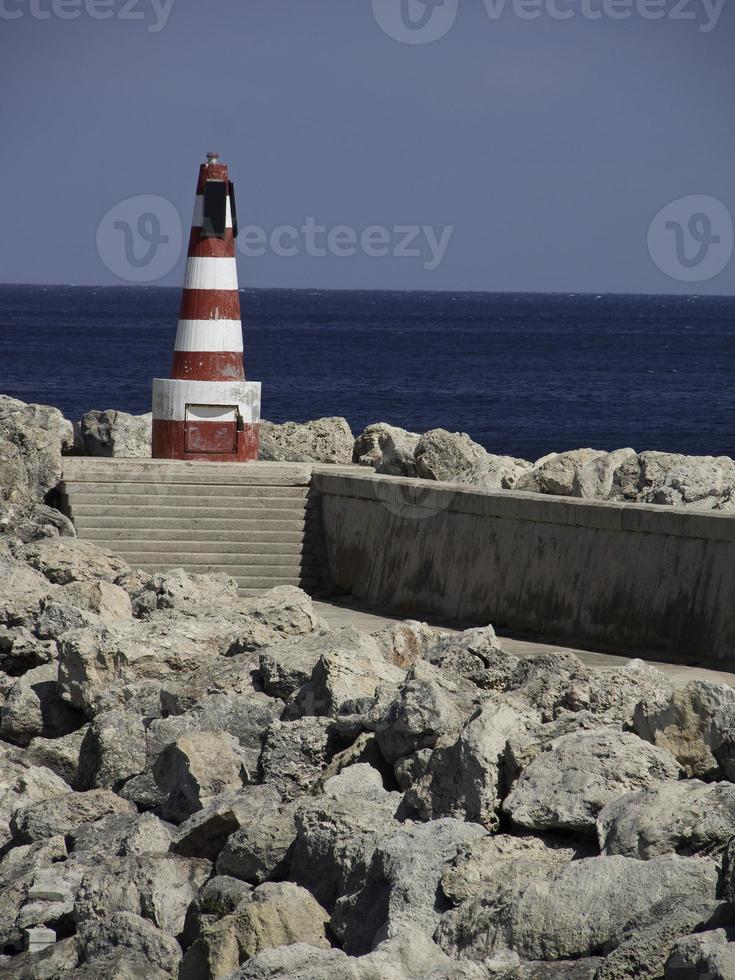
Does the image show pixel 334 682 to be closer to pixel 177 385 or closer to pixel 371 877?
pixel 371 877

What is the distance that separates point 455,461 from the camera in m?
11.9

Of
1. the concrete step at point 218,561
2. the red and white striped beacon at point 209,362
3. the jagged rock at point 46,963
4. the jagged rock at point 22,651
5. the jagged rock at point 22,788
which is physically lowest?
the jagged rock at point 46,963

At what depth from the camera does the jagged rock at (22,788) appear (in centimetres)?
688

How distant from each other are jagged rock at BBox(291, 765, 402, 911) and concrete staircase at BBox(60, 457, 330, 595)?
5.35 meters

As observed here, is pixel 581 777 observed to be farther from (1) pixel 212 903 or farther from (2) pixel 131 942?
(2) pixel 131 942

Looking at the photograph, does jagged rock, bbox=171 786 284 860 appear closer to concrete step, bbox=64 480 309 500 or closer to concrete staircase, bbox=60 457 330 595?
concrete staircase, bbox=60 457 330 595

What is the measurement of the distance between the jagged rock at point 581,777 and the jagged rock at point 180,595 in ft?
11.8

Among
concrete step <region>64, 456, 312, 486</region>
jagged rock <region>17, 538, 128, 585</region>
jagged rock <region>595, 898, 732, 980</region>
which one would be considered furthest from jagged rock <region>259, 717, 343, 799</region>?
concrete step <region>64, 456, 312, 486</region>

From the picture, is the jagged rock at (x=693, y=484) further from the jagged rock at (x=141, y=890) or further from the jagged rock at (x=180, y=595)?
the jagged rock at (x=141, y=890)

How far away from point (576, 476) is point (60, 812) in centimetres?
504

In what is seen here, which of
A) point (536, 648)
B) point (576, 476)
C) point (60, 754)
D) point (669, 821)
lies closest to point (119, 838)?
point (60, 754)

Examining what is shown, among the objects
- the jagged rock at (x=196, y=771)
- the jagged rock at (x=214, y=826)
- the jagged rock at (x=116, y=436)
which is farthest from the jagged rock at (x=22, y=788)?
the jagged rock at (x=116, y=436)

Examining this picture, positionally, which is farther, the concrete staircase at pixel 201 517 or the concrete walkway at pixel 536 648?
the concrete staircase at pixel 201 517

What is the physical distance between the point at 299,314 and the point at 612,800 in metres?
136
